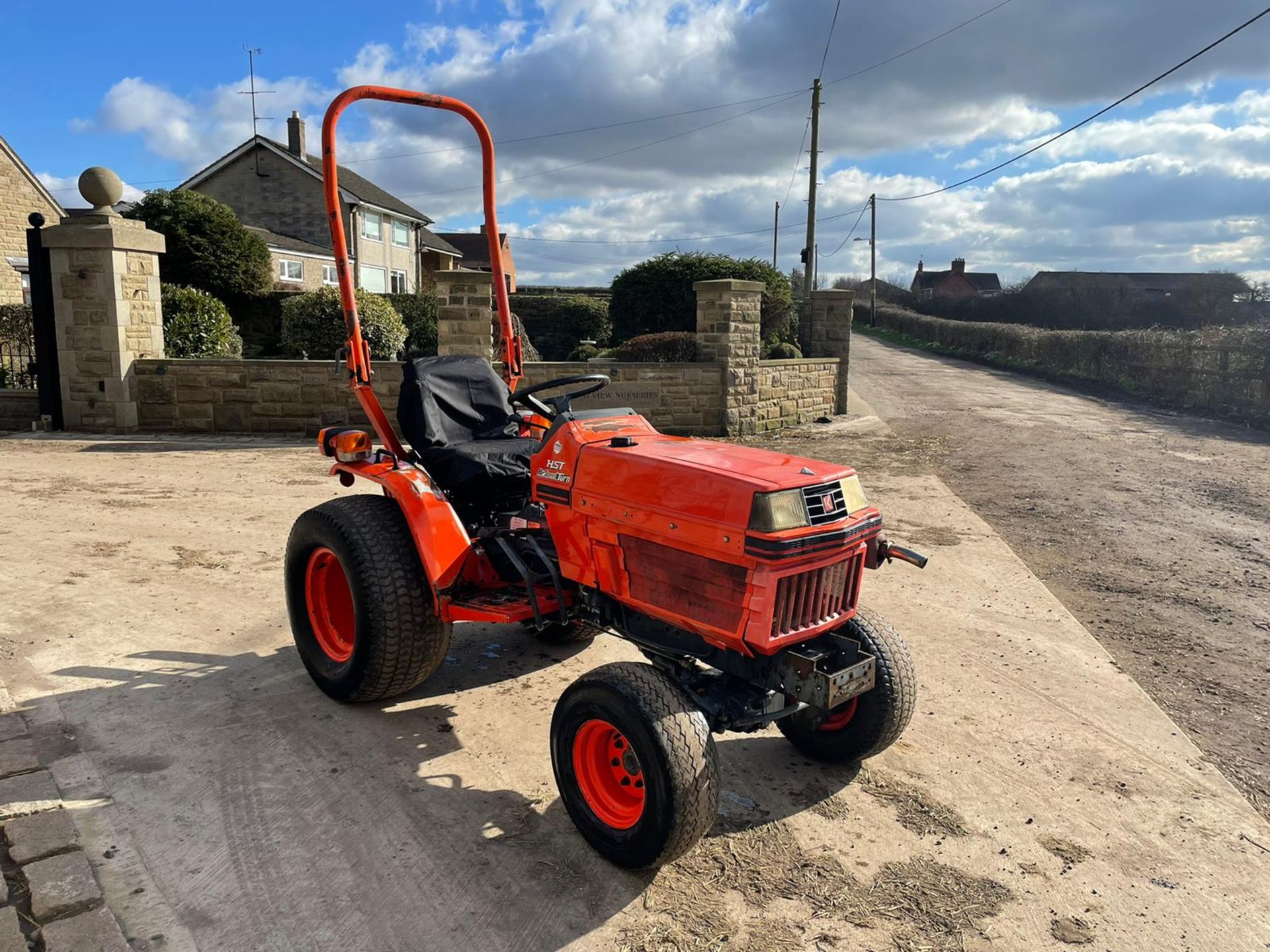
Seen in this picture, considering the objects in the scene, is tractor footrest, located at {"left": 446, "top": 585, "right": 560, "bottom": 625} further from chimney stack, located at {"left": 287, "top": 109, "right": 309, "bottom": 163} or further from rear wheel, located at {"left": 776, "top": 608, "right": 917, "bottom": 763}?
chimney stack, located at {"left": 287, "top": 109, "right": 309, "bottom": 163}

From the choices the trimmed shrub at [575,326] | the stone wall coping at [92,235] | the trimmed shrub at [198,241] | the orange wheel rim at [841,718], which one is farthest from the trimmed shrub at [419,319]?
the orange wheel rim at [841,718]

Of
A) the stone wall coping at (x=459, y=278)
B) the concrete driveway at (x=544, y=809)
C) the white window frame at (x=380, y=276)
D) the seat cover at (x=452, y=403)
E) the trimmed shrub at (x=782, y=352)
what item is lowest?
the concrete driveway at (x=544, y=809)

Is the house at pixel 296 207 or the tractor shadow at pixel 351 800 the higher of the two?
the house at pixel 296 207

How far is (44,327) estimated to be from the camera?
1018cm

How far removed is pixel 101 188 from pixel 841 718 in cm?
1077

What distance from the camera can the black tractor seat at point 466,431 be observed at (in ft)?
11.9

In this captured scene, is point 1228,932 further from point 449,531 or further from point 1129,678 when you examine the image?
point 449,531

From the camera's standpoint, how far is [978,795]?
10.3ft

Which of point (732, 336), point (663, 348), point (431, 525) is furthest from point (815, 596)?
point (663, 348)

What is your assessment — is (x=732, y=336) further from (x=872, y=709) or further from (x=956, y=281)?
(x=956, y=281)

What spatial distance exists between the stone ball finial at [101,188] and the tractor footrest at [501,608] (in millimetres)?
9291

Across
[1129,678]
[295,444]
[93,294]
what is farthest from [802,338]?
[1129,678]

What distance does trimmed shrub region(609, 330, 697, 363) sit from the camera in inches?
481

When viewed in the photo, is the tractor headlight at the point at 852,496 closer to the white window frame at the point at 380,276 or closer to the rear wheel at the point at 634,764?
the rear wheel at the point at 634,764
